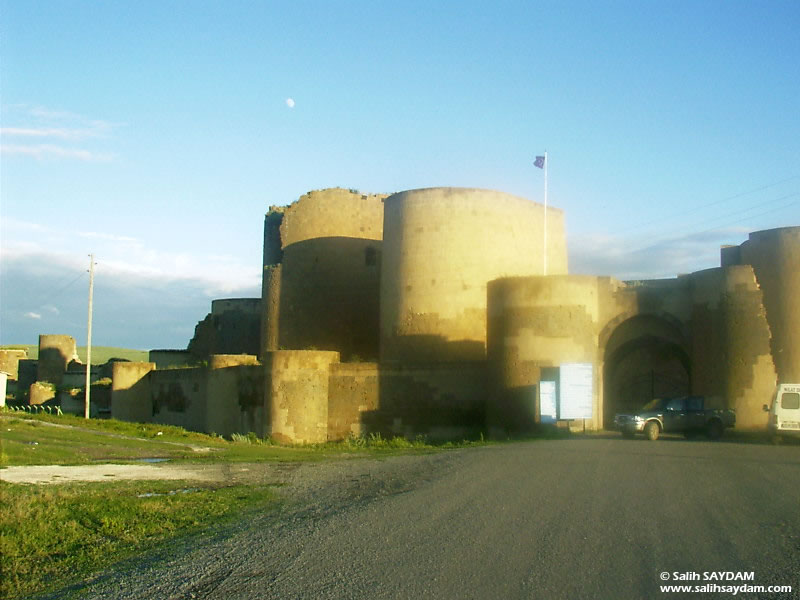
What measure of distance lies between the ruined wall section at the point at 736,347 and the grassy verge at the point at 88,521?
18.9 metres

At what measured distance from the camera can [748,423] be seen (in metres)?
28.7

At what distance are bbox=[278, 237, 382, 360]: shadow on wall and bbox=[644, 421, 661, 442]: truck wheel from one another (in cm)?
2266

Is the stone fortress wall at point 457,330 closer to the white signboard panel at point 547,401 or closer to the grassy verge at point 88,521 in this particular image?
the white signboard panel at point 547,401

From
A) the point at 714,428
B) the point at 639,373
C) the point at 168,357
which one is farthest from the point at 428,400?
the point at 168,357

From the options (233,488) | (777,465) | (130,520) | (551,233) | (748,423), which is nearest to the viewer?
(130,520)

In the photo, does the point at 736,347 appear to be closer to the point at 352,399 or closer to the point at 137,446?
the point at 352,399

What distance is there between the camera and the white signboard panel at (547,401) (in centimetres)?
2983

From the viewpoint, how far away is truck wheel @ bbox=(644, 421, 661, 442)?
25578mm

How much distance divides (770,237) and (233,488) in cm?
2201

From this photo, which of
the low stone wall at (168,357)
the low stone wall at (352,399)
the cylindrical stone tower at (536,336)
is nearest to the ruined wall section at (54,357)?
the low stone wall at (168,357)

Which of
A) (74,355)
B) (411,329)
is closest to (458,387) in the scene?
(411,329)

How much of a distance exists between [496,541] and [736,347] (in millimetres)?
21818

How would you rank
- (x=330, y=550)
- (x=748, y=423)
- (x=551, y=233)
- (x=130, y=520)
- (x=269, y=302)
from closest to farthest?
(x=330, y=550)
(x=130, y=520)
(x=748, y=423)
(x=551, y=233)
(x=269, y=302)

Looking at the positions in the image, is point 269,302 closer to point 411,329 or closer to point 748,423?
point 411,329
